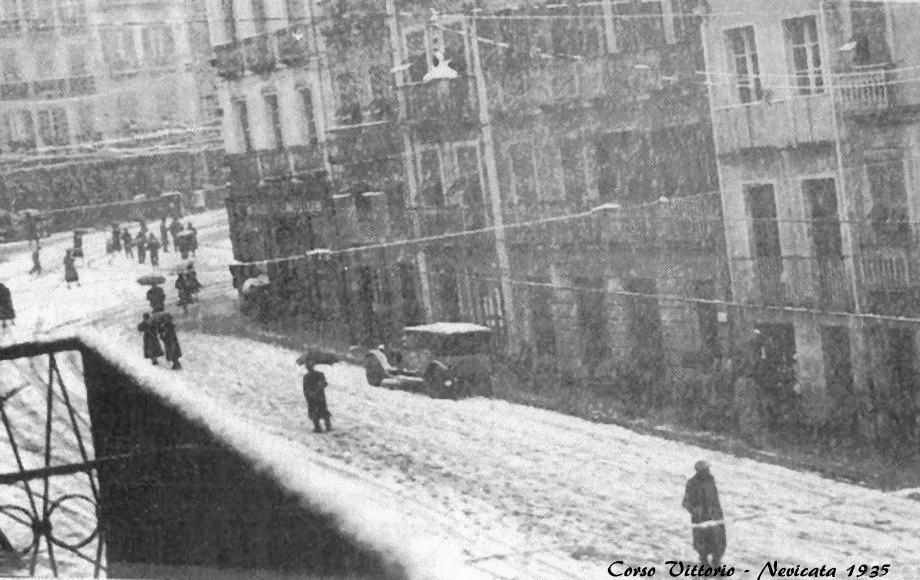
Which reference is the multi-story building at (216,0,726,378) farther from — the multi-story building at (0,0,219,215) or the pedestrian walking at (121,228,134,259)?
the pedestrian walking at (121,228,134,259)

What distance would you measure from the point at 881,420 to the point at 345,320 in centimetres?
249

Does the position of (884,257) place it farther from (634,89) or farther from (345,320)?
(345,320)

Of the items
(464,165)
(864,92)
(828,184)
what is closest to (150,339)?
(464,165)

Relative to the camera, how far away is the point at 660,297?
14.9 ft

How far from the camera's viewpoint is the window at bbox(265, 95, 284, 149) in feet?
12.9

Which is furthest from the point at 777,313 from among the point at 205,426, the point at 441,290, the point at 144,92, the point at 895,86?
the point at 205,426

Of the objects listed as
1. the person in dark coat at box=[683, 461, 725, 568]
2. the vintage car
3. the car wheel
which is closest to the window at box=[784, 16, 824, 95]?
the person in dark coat at box=[683, 461, 725, 568]

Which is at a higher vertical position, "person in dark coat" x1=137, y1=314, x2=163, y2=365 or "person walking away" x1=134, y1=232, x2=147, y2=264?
"person walking away" x1=134, y1=232, x2=147, y2=264

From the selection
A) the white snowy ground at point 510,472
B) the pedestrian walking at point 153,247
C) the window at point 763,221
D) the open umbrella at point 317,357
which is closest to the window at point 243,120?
the white snowy ground at point 510,472

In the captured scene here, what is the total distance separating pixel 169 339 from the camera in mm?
3998

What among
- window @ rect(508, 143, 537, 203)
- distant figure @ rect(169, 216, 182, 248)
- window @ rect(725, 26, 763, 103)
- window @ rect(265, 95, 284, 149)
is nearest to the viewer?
distant figure @ rect(169, 216, 182, 248)

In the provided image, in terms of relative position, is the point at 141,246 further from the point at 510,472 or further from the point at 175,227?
the point at 510,472

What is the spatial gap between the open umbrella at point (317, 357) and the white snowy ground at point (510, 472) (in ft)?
0.15

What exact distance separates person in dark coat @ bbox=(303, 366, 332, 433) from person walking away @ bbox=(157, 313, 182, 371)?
40cm
